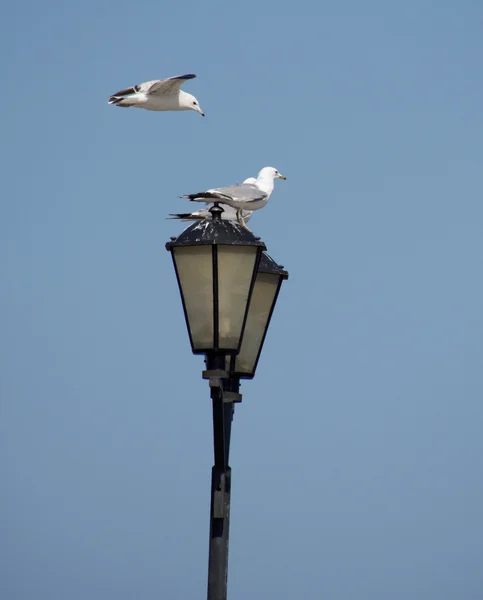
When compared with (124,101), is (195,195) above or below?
below

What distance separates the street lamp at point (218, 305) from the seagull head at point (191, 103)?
6571mm

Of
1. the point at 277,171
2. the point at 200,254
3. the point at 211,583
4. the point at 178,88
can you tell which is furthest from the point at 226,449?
the point at 178,88

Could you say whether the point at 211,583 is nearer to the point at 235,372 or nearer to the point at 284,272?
the point at 235,372

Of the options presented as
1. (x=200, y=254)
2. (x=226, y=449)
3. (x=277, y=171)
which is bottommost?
(x=226, y=449)

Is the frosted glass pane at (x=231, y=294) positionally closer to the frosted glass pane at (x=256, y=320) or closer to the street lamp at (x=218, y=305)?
the street lamp at (x=218, y=305)

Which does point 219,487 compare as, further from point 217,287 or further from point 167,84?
point 167,84

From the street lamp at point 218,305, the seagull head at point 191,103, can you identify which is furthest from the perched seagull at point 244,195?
the seagull head at point 191,103

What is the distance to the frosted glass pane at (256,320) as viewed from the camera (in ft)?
25.2

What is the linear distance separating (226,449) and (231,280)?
115cm

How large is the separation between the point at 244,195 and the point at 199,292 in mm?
3237

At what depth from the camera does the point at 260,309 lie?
25.5 ft

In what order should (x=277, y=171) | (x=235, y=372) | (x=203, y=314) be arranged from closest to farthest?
(x=203, y=314) < (x=235, y=372) < (x=277, y=171)

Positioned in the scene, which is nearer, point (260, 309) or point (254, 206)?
point (260, 309)

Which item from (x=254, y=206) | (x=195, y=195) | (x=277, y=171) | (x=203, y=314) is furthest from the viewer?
(x=277, y=171)
